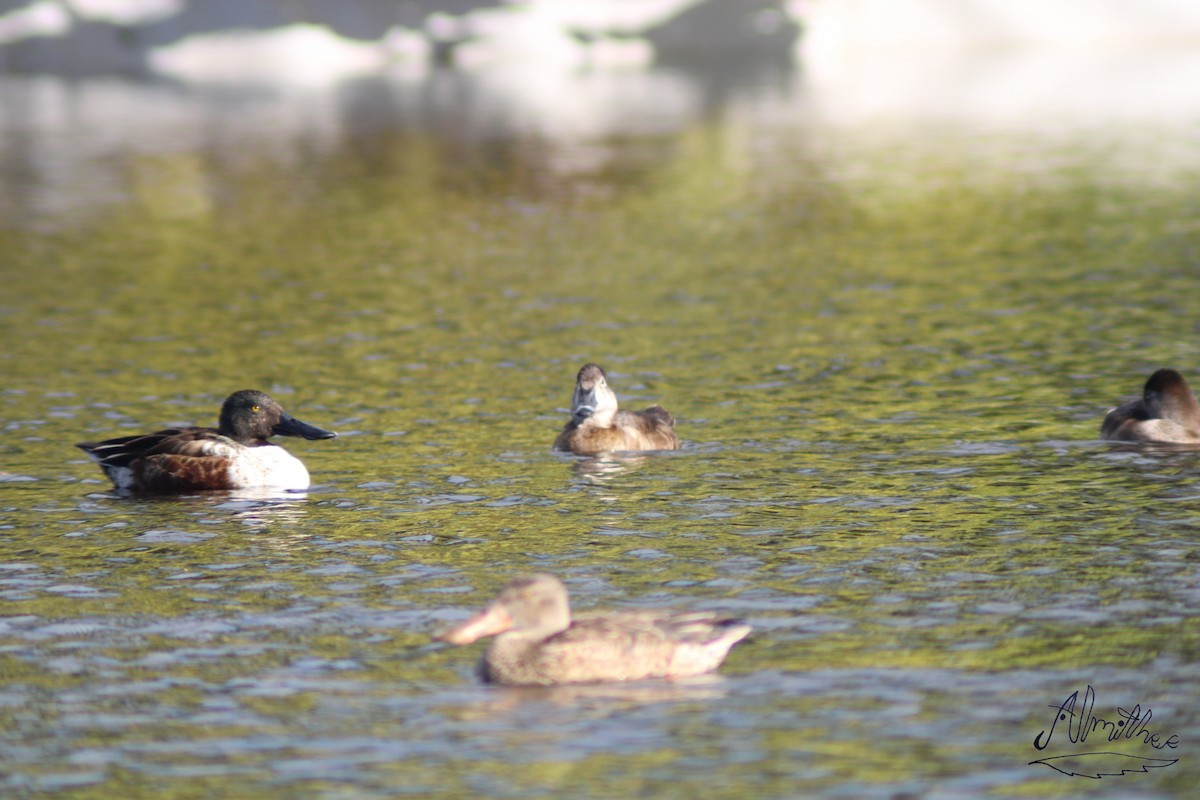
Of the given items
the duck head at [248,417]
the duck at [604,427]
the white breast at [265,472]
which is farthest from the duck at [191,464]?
the duck at [604,427]

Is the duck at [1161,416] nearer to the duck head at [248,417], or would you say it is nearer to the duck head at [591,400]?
the duck head at [591,400]

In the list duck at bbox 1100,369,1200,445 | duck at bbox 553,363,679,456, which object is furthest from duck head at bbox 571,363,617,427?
duck at bbox 1100,369,1200,445

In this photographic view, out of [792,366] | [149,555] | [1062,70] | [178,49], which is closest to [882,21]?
[1062,70]

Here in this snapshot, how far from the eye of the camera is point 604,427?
17.1 m

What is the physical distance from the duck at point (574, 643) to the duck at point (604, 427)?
6551 millimetres

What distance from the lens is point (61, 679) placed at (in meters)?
10.8

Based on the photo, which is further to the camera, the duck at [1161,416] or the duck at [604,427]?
the duck at [604,427]

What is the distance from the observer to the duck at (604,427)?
17062mm

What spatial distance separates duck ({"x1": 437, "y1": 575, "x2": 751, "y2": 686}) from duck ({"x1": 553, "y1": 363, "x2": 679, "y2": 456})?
6.55 metres

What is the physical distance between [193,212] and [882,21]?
78543 mm
